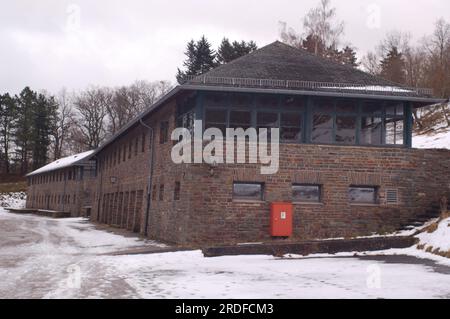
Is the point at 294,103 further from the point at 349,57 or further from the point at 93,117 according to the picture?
the point at 93,117

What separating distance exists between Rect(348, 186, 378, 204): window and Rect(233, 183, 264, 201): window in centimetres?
315

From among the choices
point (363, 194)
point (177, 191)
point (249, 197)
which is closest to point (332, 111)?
point (363, 194)

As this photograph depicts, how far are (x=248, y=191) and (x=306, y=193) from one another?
2.02 meters

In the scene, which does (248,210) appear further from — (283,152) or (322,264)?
(322,264)

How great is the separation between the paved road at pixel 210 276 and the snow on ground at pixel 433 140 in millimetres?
18775

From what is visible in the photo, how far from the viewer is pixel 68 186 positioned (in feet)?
183

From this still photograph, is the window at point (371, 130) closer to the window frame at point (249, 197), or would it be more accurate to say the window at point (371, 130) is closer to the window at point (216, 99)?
the window frame at point (249, 197)

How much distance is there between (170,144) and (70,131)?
67558 mm

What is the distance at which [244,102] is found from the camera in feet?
64.0

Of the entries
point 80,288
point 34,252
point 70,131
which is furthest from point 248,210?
point 70,131

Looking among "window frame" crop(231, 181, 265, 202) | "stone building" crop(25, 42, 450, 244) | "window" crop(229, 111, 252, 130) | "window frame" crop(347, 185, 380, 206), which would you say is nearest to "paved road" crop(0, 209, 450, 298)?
"stone building" crop(25, 42, 450, 244)

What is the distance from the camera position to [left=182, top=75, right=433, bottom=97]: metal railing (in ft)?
61.8

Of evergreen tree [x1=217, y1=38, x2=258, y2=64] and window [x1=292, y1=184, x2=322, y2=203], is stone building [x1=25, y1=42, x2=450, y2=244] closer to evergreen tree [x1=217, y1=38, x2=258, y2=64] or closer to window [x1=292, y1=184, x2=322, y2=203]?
window [x1=292, y1=184, x2=322, y2=203]

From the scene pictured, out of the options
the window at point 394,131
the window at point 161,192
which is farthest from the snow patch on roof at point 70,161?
the window at point 394,131
